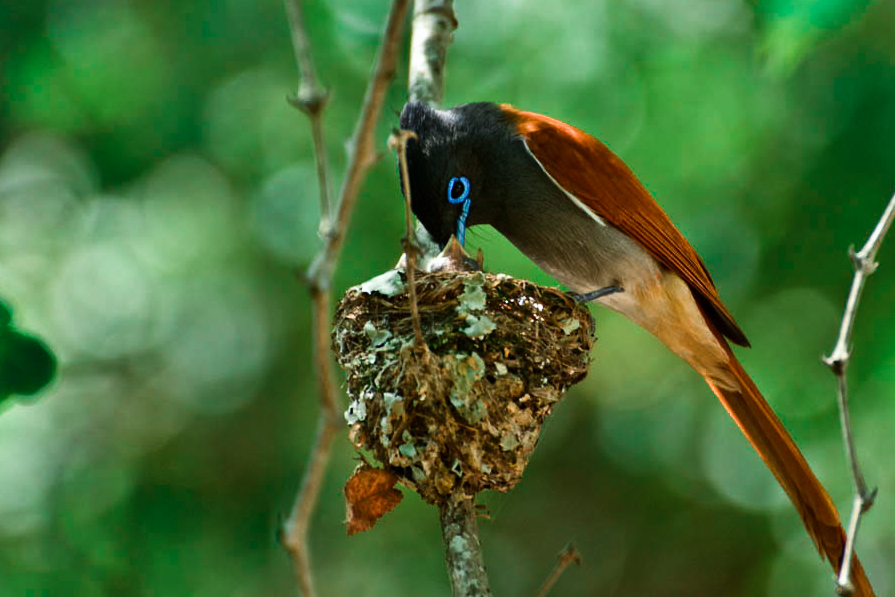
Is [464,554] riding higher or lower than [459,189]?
lower

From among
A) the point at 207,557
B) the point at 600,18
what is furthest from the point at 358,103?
the point at 207,557

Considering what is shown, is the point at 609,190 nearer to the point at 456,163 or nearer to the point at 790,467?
the point at 456,163

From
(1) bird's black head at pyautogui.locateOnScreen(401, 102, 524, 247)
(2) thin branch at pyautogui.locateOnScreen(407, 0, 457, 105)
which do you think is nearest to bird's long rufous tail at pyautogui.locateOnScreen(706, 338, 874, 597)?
(1) bird's black head at pyautogui.locateOnScreen(401, 102, 524, 247)

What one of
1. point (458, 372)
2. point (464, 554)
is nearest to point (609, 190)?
point (458, 372)

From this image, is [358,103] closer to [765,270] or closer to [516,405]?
[765,270]

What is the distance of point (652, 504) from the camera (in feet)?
24.1

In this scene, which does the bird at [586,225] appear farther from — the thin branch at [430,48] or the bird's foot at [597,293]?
the thin branch at [430,48]

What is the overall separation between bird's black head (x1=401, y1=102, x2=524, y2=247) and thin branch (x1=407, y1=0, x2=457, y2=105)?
0.14 meters

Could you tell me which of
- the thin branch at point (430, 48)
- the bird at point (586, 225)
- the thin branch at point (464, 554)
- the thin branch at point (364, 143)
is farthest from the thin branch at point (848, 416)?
the thin branch at point (430, 48)

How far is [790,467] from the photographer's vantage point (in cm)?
448

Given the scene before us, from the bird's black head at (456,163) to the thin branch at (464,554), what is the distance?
1550mm

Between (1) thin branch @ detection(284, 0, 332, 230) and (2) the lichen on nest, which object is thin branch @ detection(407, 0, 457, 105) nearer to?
(2) the lichen on nest

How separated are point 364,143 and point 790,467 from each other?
3.30 m

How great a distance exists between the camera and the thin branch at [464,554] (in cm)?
296
